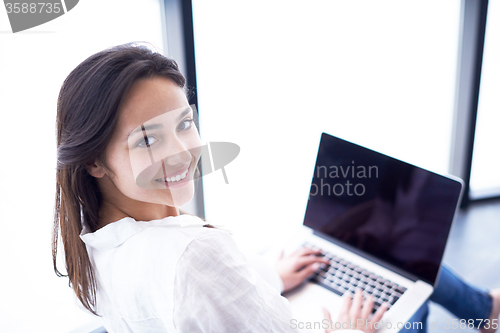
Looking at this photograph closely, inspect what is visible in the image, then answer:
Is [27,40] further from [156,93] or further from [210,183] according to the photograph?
[210,183]

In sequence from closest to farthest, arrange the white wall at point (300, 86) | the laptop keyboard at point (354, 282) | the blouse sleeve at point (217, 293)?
the blouse sleeve at point (217, 293), the laptop keyboard at point (354, 282), the white wall at point (300, 86)

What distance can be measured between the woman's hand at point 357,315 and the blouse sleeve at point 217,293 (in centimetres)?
23

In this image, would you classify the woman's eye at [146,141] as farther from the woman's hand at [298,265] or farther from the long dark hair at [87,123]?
the woman's hand at [298,265]

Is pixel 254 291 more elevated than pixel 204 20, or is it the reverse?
pixel 204 20

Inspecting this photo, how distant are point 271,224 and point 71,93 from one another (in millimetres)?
1200

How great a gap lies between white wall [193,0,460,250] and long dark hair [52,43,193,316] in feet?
2.25

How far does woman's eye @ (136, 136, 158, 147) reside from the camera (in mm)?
677

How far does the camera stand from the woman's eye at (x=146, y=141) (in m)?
0.68

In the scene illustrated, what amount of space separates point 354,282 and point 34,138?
966 mm

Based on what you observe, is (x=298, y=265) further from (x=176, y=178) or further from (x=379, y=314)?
(x=176, y=178)

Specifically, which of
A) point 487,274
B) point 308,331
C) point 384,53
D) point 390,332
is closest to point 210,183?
point 308,331

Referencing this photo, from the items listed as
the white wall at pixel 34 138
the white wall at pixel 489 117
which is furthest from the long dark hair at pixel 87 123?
the white wall at pixel 489 117

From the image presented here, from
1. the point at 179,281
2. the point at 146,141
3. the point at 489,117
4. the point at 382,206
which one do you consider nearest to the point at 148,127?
the point at 146,141

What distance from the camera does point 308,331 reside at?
909 millimetres
